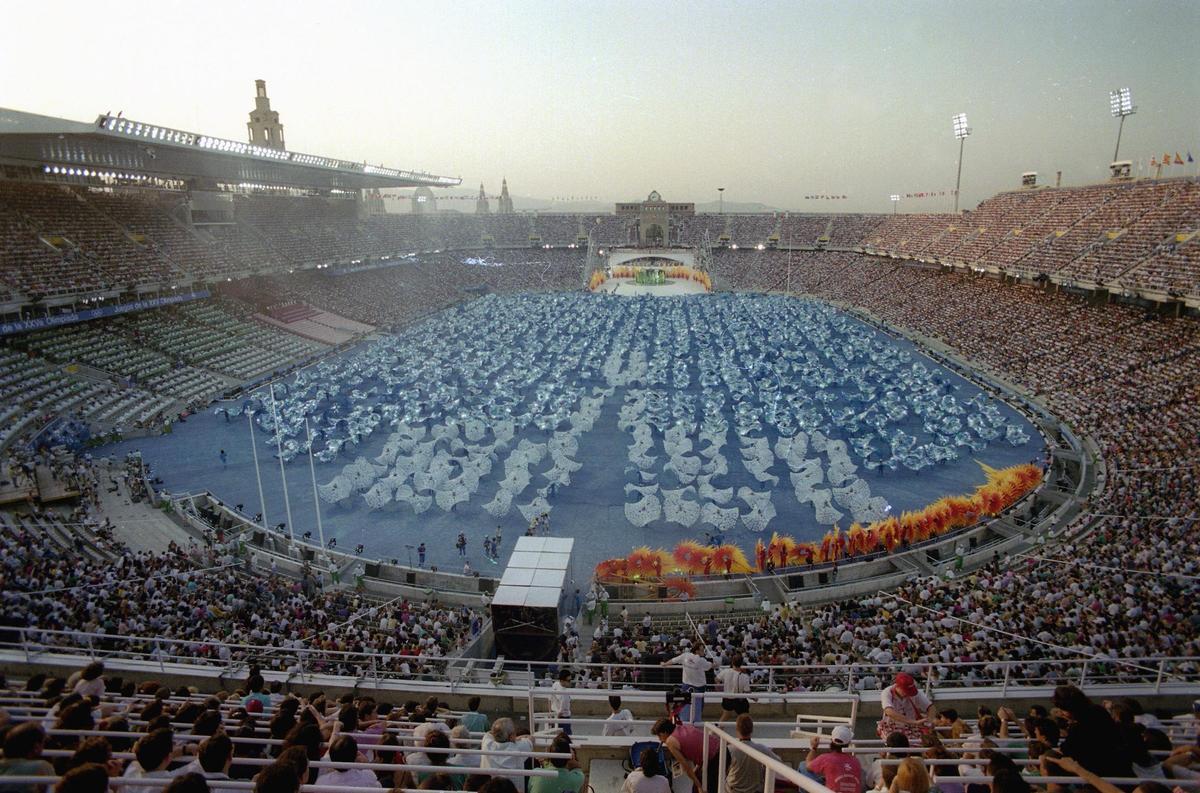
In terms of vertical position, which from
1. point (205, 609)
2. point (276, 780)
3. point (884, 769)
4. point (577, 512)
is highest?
point (276, 780)

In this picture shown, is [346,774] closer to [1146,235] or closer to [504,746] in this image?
[504,746]

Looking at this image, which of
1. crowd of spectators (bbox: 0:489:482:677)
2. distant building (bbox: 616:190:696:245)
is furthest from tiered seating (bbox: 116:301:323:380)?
distant building (bbox: 616:190:696:245)

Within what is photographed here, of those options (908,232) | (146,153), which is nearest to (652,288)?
(908,232)

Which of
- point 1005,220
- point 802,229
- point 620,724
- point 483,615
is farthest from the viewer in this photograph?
point 802,229

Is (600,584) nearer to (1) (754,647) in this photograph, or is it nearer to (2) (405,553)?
(1) (754,647)

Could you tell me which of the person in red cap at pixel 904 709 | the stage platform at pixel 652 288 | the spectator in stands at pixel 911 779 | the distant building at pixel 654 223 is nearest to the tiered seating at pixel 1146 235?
the stage platform at pixel 652 288

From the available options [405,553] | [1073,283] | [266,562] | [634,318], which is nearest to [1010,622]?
[405,553]

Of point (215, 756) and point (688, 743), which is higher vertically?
point (215, 756)
